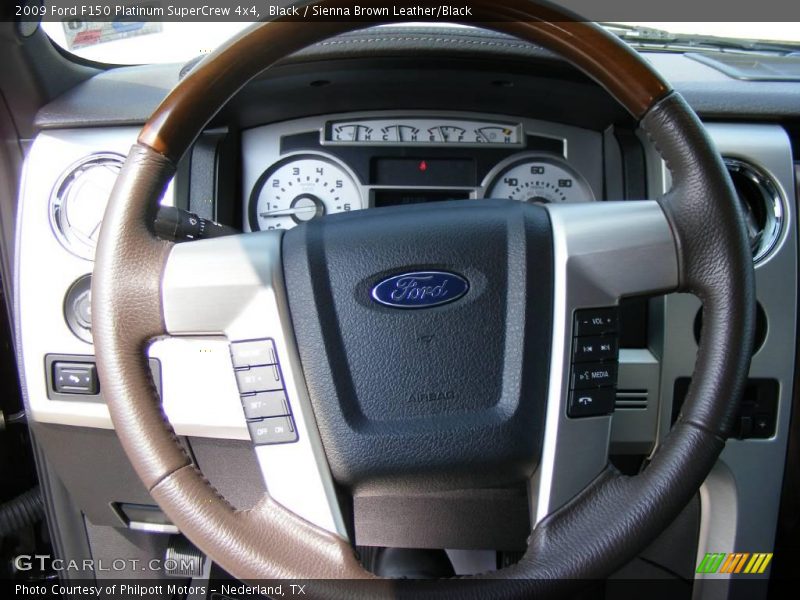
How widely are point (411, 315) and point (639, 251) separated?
12.5 inches

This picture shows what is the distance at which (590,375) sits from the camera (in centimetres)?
95

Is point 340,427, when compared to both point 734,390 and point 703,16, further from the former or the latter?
point 703,16

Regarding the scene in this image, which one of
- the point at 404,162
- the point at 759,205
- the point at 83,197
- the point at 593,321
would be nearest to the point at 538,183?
the point at 404,162

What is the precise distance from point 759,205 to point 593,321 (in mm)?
623

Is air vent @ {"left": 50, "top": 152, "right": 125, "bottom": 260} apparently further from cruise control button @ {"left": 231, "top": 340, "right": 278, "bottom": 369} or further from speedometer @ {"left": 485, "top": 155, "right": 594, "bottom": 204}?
speedometer @ {"left": 485, "top": 155, "right": 594, "bottom": 204}

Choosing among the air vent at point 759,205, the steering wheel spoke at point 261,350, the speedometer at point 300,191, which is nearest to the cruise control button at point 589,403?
the steering wheel spoke at point 261,350

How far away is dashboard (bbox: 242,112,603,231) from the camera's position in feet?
4.85

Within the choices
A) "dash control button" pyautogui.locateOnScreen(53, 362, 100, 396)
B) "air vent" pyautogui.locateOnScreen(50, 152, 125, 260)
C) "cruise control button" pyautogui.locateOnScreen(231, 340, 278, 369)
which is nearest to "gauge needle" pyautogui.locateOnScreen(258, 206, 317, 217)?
"air vent" pyautogui.locateOnScreen(50, 152, 125, 260)

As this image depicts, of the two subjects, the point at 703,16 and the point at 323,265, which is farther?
the point at 703,16

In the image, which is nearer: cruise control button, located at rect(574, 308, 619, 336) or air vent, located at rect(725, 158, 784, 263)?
cruise control button, located at rect(574, 308, 619, 336)

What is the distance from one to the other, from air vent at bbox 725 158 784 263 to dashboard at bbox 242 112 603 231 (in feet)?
0.87

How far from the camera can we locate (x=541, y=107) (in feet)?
4.73

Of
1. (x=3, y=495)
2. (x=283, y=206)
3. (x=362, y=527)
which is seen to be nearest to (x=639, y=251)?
(x=362, y=527)

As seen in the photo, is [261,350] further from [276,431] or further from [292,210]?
[292,210]
